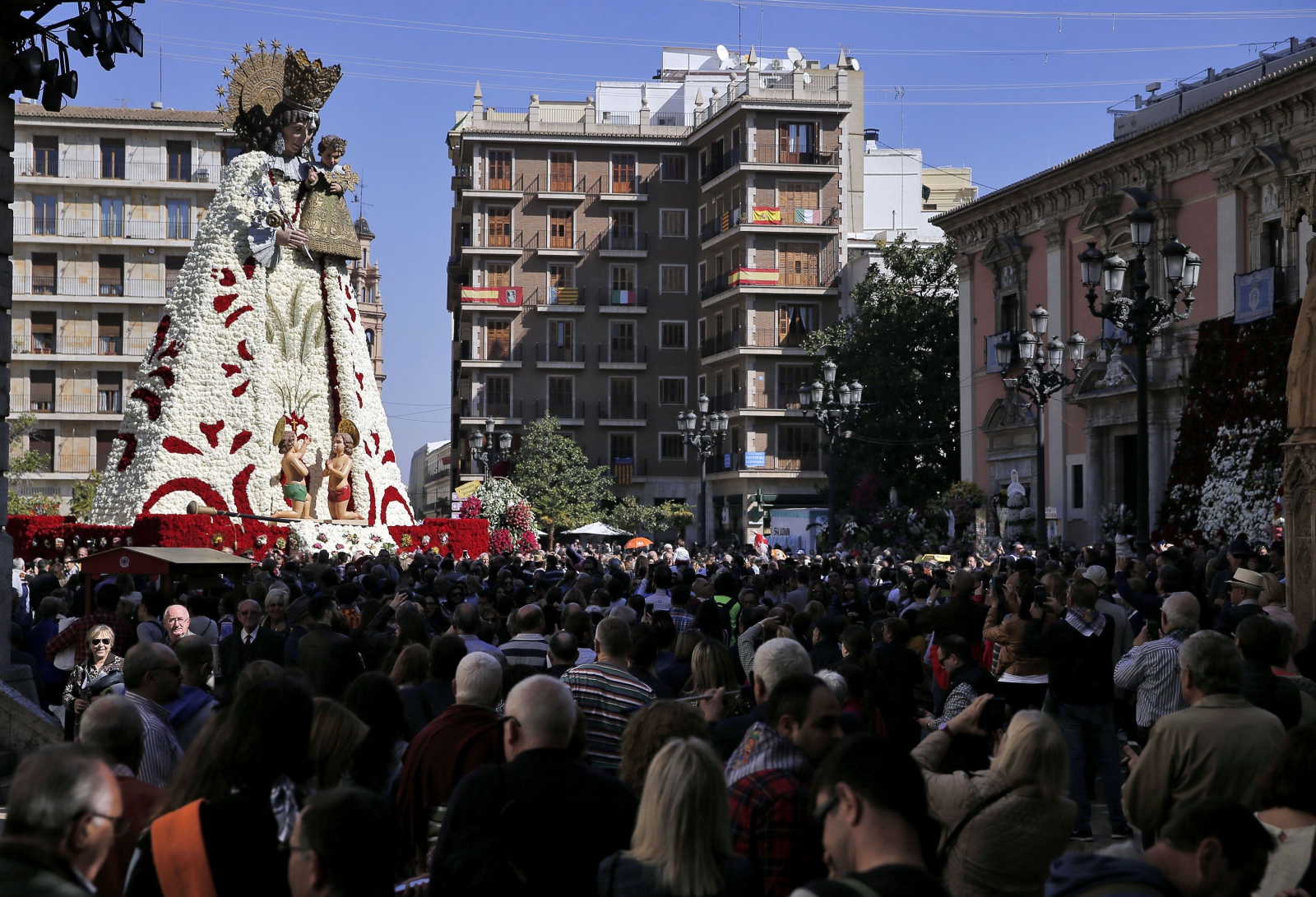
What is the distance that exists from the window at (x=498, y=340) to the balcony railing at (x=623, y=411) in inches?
179

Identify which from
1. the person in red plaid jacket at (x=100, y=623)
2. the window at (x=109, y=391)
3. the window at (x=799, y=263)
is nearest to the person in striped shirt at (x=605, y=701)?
the person in red plaid jacket at (x=100, y=623)

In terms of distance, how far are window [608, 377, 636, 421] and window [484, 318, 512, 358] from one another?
15.1ft

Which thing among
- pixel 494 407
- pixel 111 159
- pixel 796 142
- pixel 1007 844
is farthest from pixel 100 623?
pixel 111 159

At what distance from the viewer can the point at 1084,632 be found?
915cm

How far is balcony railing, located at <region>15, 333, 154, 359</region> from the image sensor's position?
57781 millimetres

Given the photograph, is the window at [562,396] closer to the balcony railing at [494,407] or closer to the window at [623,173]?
the balcony railing at [494,407]

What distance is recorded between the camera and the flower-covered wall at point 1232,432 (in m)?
27.5

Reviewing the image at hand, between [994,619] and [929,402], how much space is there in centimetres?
3724

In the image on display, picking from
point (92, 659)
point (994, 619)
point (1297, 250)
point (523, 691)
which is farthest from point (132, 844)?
point (1297, 250)

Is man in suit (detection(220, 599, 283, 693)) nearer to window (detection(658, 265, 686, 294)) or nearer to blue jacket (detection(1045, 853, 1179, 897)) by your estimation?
blue jacket (detection(1045, 853, 1179, 897))

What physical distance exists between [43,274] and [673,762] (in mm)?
60131

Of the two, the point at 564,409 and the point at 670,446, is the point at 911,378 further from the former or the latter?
the point at 564,409

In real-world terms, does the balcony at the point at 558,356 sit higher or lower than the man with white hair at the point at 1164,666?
higher

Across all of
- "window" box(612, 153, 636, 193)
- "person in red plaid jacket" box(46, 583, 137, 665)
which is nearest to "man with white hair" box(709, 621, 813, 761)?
"person in red plaid jacket" box(46, 583, 137, 665)
